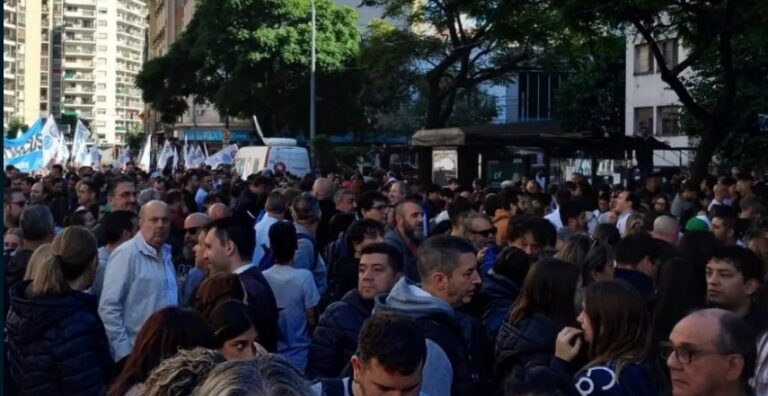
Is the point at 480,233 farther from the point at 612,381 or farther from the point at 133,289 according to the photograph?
the point at 612,381

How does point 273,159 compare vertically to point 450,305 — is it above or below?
above

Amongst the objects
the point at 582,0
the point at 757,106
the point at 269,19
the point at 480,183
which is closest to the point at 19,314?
the point at 582,0

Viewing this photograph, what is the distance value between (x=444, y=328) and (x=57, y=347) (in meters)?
1.97

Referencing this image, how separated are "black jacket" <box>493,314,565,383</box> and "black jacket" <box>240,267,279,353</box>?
1.23m

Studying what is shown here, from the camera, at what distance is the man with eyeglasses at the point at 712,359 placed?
15.3ft

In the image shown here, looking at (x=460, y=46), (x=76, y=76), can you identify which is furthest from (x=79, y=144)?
(x=76, y=76)

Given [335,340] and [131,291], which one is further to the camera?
[131,291]

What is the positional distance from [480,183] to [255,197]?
19.8 feet

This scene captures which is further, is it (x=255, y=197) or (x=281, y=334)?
(x=255, y=197)

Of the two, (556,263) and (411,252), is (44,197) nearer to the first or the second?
(411,252)

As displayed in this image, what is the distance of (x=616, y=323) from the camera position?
532 centimetres

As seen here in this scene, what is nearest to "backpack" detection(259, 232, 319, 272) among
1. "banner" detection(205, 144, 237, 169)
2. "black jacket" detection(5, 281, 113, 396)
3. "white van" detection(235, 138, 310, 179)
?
"black jacket" detection(5, 281, 113, 396)

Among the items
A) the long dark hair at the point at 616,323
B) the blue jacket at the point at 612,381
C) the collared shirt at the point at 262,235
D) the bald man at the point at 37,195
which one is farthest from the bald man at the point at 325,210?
the blue jacket at the point at 612,381

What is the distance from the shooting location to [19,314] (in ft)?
21.2
